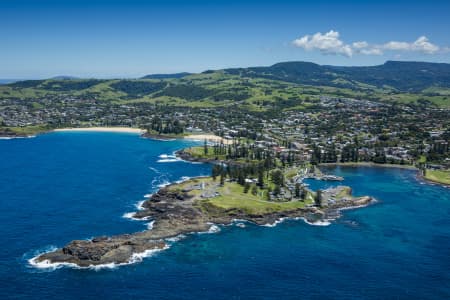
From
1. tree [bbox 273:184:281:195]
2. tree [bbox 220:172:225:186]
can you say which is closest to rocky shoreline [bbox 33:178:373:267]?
tree [bbox 273:184:281:195]

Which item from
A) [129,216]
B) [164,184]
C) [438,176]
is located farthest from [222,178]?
[438,176]

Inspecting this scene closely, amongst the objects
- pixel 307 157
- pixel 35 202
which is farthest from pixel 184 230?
pixel 307 157

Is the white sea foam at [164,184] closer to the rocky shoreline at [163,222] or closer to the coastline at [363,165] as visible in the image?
the rocky shoreline at [163,222]

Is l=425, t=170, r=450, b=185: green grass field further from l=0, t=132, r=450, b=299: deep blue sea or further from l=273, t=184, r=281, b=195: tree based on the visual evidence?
l=273, t=184, r=281, b=195: tree

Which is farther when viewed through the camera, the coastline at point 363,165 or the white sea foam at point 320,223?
the coastline at point 363,165

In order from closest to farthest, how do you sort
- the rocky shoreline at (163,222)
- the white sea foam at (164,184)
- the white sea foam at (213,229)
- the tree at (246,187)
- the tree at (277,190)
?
1. the rocky shoreline at (163,222)
2. the white sea foam at (213,229)
3. the tree at (277,190)
4. the tree at (246,187)
5. the white sea foam at (164,184)

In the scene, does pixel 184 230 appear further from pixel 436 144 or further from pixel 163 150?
pixel 436 144

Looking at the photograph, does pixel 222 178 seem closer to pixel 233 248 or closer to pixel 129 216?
pixel 129 216

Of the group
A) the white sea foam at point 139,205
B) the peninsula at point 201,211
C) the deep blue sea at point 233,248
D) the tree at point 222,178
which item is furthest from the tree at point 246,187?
the white sea foam at point 139,205
